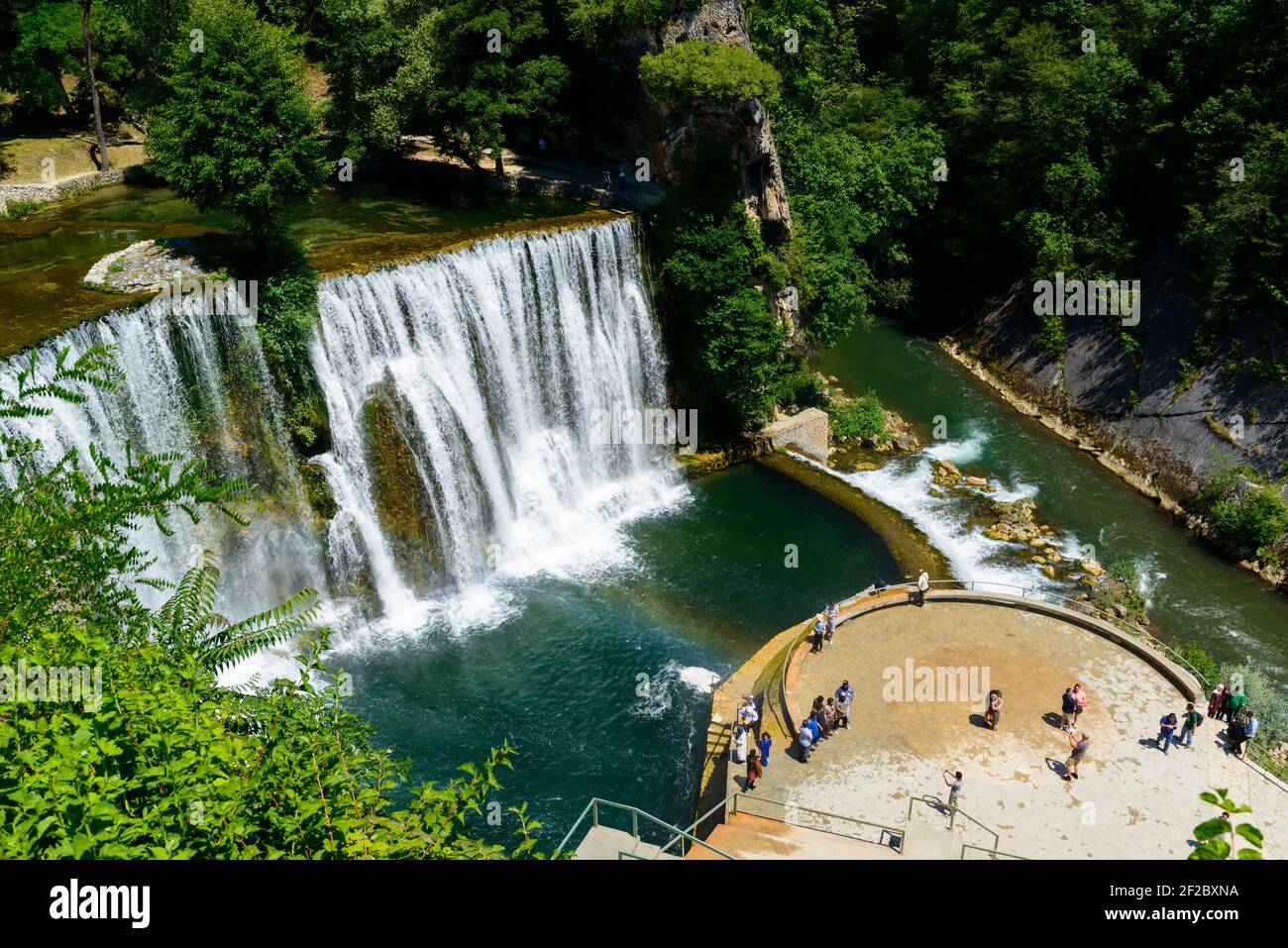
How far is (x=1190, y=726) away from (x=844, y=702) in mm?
6181

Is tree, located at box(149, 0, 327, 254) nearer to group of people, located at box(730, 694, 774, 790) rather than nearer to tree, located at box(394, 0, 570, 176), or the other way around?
tree, located at box(394, 0, 570, 176)

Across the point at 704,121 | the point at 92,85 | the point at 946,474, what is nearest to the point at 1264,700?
the point at 946,474

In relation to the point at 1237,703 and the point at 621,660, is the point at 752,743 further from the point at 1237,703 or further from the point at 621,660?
the point at 1237,703

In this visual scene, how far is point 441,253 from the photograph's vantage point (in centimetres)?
2773

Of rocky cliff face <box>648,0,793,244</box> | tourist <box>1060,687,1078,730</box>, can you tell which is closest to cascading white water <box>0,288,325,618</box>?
rocky cliff face <box>648,0,793,244</box>

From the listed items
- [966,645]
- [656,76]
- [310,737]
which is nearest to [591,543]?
[966,645]

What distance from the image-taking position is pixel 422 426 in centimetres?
2733

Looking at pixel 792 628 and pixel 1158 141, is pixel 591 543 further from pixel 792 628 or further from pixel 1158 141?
pixel 1158 141

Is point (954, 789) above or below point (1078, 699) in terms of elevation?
below

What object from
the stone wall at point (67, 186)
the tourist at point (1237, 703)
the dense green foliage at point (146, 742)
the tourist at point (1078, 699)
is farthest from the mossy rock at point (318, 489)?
the tourist at point (1237, 703)

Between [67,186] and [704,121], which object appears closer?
[704,121]

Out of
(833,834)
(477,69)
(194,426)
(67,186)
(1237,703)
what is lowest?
(833,834)

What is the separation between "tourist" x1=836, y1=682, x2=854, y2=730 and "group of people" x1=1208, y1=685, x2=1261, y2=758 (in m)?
6.81

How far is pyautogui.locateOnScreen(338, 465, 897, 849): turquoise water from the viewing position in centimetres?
2094
